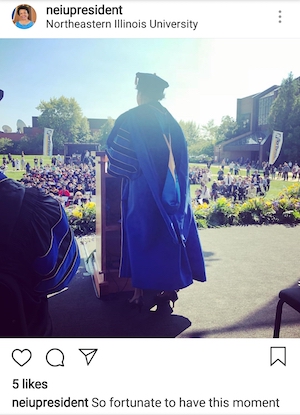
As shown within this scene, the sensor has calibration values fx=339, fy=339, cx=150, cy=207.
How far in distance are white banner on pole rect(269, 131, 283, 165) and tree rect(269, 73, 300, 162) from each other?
3 centimetres

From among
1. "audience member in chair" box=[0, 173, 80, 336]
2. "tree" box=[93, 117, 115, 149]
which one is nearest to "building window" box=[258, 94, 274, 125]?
"tree" box=[93, 117, 115, 149]

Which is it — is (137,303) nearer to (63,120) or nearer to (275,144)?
(63,120)

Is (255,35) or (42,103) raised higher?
(255,35)

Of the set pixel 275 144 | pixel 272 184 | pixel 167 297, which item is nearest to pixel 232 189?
pixel 272 184

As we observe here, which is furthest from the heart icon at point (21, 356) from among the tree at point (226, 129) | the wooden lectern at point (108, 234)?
the tree at point (226, 129)

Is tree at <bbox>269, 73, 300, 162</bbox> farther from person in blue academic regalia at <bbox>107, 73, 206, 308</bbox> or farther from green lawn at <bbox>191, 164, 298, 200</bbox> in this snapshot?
person in blue academic regalia at <bbox>107, 73, 206, 308</bbox>

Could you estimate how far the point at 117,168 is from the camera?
1998mm

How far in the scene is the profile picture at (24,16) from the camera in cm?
143

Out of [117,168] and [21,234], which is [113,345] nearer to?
[21,234]

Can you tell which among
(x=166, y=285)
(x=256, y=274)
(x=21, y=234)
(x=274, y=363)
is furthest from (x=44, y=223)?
(x=256, y=274)

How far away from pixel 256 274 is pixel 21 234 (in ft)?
6.55

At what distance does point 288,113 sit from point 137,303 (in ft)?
5.69

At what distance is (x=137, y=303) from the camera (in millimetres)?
2172

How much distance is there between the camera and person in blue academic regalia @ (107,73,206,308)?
198cm
